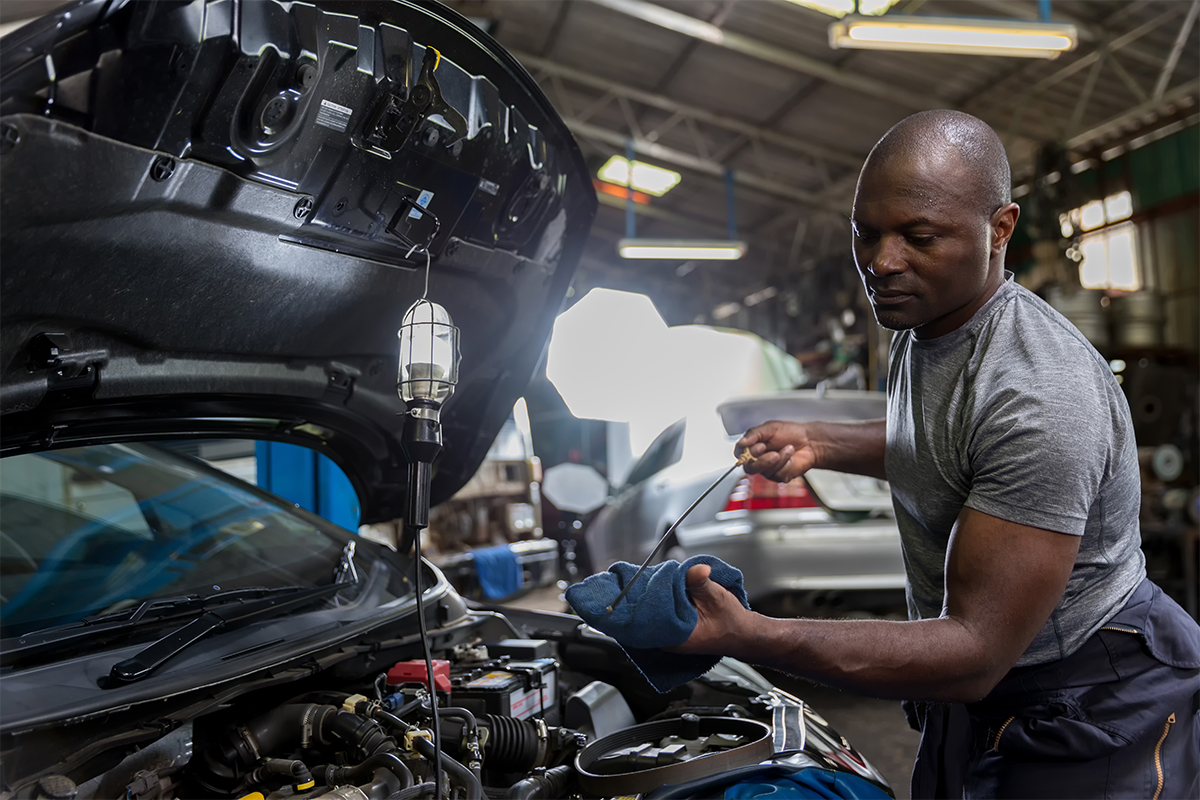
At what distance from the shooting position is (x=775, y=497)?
Result: 3.71 meters

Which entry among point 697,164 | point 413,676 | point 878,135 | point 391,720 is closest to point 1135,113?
point 878,135

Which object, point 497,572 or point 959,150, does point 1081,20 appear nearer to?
point 497,572

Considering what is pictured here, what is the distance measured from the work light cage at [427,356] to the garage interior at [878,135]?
3.78m

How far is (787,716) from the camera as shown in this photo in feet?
5.27

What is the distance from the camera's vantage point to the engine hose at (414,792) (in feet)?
3.62

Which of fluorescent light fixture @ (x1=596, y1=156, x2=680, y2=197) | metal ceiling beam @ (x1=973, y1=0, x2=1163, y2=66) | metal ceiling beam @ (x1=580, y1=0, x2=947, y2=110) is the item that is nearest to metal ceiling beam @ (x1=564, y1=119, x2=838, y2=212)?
fluorescent light fixture @ (x1=596, y1=156, x2=680, y2=197)

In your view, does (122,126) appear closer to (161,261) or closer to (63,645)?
(161,261)

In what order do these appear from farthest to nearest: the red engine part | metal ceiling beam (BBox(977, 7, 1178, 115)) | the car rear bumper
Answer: metal ceiling beam (BBox(977, 7, 1178, 115)) → the car rear bumper → the red engine part

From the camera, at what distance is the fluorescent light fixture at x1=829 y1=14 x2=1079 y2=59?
548cm

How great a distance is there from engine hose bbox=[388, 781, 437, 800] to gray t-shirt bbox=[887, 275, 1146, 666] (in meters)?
0.86

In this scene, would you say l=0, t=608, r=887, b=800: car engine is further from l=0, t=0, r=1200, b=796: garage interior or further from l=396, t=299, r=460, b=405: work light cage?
l=0, t=0, r=1200, b=796: garage interior

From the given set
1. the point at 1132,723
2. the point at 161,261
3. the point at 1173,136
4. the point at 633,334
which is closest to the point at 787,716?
the point at 1132,723

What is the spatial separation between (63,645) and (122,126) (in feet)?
2.45

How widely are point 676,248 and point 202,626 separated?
376 inches
